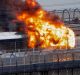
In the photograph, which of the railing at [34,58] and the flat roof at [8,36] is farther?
the flat roof at [8,36]

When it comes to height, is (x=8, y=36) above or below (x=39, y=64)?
above

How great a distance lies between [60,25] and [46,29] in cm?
82

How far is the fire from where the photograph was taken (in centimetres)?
1683

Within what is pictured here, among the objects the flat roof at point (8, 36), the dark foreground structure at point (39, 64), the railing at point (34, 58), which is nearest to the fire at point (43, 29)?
the flat roof at point (8, 36)

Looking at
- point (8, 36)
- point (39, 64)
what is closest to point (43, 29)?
point (8, 36)

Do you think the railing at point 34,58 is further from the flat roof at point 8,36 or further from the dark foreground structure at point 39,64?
the flat roof at point 8,36

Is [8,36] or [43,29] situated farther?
[43,29]

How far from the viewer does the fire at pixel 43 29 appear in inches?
663

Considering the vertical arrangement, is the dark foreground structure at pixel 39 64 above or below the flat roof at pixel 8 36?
below

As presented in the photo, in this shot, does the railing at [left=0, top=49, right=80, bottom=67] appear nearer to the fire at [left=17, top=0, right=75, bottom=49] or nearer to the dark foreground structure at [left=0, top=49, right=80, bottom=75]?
the dark foreground structure at [left=0, top=49, right=80, bottom=75]

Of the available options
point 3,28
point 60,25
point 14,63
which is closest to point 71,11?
point 60,25

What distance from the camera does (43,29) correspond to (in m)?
17.8

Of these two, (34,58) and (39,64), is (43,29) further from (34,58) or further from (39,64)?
(39,64)

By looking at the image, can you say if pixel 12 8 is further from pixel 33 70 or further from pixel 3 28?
pixel 33 70
